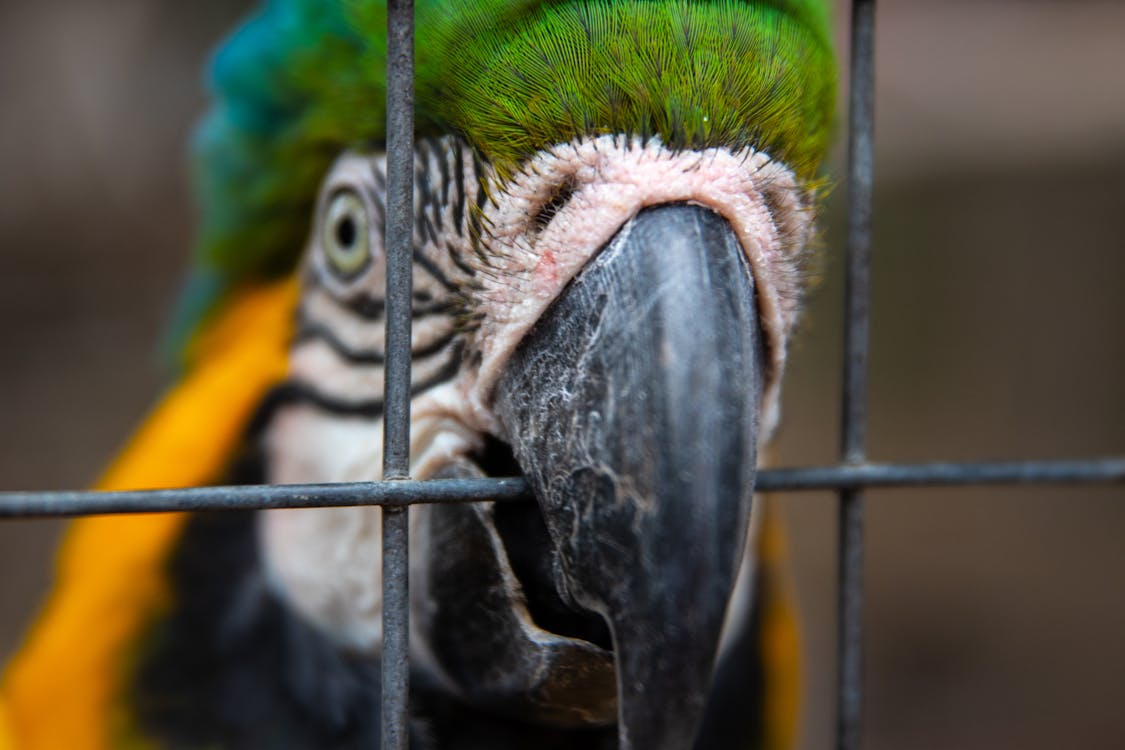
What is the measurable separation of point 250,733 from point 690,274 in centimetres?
61

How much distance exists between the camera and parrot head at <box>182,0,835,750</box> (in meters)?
0.58

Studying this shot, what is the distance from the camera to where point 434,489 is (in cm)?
63

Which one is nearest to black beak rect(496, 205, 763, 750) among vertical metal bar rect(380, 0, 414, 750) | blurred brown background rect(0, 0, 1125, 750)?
vertical metal bar rect(380, 0, 414, 750)

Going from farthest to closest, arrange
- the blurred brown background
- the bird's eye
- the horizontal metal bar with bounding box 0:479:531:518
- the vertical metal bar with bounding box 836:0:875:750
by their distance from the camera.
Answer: the blurred brown background, the bird's eye, the vertical metal bar with bounding box 836:0:875:750, the horizontal metal bar with bounding box 0:479:531:518

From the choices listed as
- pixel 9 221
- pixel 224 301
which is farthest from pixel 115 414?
pixel 224 301

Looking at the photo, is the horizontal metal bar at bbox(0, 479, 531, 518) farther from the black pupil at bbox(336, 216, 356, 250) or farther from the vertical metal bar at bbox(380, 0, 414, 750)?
the black pupil at bbox(336, 216, 356, 250)

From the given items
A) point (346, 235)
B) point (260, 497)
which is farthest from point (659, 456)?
point (346, 235)

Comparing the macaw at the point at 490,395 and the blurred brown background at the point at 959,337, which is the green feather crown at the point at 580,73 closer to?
the macaw at the point at 490,395

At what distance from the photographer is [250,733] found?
896 millimetres

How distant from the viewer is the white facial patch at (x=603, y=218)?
2.03ft

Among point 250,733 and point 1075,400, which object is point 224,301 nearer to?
point 250,733

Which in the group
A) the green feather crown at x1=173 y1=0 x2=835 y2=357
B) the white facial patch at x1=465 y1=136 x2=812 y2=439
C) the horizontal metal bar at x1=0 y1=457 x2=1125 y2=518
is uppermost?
the green feather crown at x1=173 y1=0 x2=835 y2=357

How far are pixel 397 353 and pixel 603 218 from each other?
0.16m

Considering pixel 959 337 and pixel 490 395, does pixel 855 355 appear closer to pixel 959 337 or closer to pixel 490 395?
pixel 490 395
